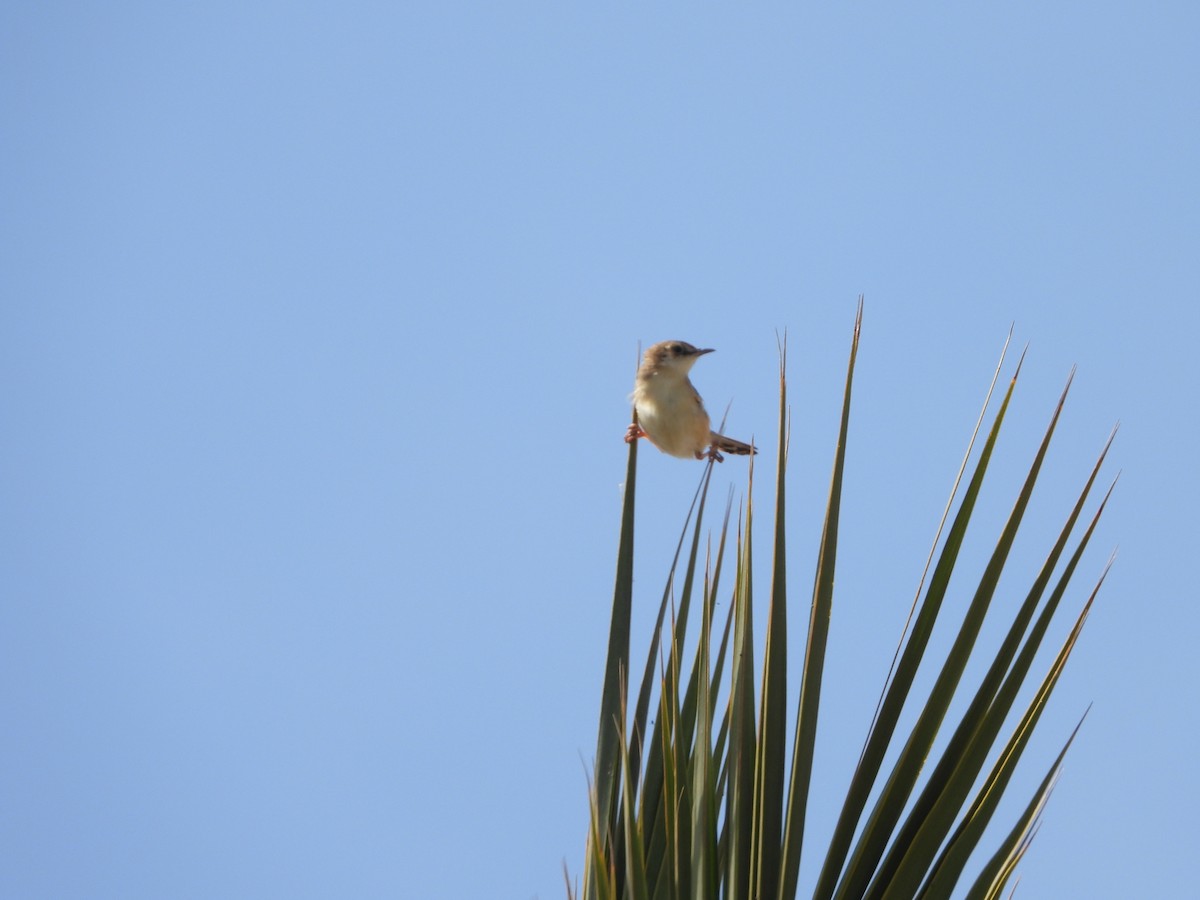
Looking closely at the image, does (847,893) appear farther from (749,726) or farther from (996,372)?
(996,372)

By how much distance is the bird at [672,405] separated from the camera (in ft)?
29.3

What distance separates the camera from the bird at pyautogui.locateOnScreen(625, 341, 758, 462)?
29.3ft

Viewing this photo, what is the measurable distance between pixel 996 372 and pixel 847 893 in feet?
3.50

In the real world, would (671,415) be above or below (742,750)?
above

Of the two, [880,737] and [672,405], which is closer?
[880,737]

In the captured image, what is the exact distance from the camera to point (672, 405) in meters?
8.97

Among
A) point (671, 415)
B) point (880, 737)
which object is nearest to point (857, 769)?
point (880, 737)

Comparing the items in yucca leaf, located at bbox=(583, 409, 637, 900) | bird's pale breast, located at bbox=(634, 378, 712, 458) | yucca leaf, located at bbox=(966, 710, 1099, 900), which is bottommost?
yucca leaf, located at bbox=(966, 710, 1099, 900)

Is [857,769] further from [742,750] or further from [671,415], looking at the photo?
[671,415]

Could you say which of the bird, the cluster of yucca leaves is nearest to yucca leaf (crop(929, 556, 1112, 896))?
the cluster of yucca leaves

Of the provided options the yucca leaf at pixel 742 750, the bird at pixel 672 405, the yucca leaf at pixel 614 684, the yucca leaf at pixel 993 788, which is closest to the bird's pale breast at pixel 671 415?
the bird at pixel 672 405

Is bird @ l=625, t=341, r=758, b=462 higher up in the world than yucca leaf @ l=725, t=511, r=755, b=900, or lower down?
higher up

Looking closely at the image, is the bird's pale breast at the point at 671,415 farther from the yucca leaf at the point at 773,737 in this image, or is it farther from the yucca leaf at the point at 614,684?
the yucca leaf at the point at 773,737

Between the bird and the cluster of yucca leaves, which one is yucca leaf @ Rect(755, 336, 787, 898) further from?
the bird
